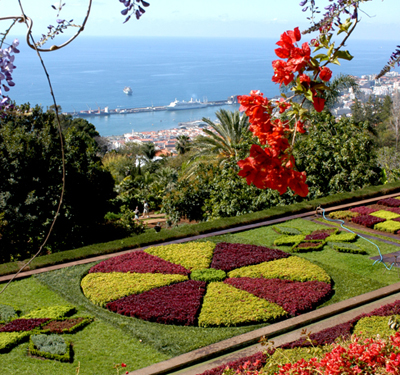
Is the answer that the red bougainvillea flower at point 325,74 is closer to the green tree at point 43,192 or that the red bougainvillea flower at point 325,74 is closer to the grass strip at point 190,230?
the grass strip at point 190,230

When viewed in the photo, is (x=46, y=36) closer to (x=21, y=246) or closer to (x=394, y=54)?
A: (x=394, y=54)

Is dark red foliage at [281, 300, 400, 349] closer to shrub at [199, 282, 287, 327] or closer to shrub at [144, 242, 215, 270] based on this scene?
shrub at [199, 282, 287, 327]

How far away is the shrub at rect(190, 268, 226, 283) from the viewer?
7.08 m

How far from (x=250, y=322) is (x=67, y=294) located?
2758 millimetres

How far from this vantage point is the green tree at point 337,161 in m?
13.1

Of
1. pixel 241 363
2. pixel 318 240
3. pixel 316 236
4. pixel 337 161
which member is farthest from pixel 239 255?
pixel 337 161

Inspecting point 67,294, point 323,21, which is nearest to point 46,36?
point 323,21

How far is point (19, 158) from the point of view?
10523mm

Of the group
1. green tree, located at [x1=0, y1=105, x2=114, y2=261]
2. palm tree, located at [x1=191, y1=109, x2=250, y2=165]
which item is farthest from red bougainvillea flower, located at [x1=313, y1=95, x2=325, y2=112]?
palm tree, located at [x1=191, y1=109, x2=250, y2=165]

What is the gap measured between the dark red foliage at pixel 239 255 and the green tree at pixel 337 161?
517cm

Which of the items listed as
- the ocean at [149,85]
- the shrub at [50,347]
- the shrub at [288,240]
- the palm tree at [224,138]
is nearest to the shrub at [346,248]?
the shrub at [288,240]

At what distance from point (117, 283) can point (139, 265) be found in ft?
2.54

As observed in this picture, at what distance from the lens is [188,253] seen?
26.7 feet

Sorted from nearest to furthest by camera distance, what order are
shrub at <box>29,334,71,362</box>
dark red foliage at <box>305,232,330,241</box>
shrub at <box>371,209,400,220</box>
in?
shrub at <box>29,334,71,362</box>, dark red foliage at <box>305,232,330,241</box>, shrub at <box>371,209,400,220</box>
